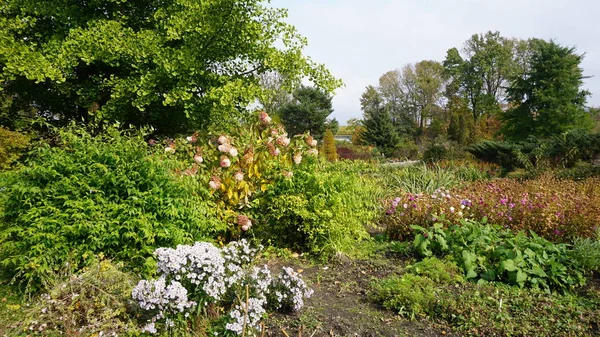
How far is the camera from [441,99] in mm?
35031

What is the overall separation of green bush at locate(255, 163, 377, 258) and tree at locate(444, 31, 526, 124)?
99.2ft

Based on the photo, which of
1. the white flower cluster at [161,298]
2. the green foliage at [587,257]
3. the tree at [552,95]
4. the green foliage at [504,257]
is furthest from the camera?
the tree at [552,95]

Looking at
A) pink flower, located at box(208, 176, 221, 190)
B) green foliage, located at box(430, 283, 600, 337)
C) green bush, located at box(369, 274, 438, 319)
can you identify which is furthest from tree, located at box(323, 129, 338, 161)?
green foliage, located at box(430, 283, 600, 337)

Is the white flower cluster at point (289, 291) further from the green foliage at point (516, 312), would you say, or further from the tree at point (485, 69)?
the tree at point (485, 69)

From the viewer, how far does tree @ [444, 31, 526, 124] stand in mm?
31781

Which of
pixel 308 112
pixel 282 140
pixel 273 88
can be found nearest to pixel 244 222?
pixel 282 140

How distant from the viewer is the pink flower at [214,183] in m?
4.17

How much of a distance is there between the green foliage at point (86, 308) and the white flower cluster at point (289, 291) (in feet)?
3.20

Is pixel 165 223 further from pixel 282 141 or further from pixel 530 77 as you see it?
pixel 530 77

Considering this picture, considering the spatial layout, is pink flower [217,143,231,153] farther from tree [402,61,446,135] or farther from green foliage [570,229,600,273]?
tree [402,61,446,135]

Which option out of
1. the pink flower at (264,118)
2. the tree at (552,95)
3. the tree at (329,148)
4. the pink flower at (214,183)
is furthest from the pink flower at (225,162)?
the tree at (552,95)

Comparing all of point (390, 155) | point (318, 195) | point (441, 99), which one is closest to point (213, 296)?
point (318, 195)

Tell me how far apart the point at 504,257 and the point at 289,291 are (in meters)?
2.07

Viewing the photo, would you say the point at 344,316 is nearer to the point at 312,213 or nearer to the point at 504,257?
the point at 312,213
